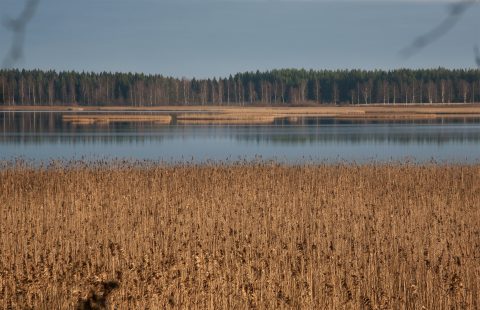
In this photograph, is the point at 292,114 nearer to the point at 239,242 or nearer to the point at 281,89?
the point at 281,89

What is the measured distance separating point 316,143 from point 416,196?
29306 mm

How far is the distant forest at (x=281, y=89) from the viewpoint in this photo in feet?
565

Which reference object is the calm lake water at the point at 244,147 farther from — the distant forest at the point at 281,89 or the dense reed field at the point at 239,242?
the distant forest at the point at 281,89

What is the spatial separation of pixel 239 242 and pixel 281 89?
610 feet

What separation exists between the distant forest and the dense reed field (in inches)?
5991

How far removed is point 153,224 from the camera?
13.5 m

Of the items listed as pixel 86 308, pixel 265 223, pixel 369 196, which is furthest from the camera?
pixel 369 196

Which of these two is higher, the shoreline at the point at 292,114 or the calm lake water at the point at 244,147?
the shoreline at the point at 292,114

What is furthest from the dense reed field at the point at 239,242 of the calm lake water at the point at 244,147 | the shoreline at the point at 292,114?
the shoreline at the point at 292,114

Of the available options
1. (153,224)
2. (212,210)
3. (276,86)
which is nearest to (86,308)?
(153,224)

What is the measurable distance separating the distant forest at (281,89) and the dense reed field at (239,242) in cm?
15217

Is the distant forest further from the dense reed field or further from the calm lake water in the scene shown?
the dense reed field

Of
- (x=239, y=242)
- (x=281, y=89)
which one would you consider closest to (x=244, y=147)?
(x=239, y=242)

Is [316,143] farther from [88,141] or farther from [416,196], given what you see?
[416,196]
